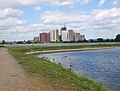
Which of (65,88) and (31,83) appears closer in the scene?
(65,88)

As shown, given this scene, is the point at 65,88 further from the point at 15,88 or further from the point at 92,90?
the point at 15,88

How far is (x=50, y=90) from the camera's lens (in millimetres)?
15805

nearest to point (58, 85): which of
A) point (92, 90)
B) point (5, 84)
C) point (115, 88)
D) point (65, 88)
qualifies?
point (65, 88)

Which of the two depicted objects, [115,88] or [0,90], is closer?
[0,90]

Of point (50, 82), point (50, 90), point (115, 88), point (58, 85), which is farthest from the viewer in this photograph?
point (115, 88)

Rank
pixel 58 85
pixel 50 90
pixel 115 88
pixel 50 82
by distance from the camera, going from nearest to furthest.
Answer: pixel 50 90
pixel 58 85
pixel 50 82
pixel 115 88

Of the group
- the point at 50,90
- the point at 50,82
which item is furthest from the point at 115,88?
the point at 50,90

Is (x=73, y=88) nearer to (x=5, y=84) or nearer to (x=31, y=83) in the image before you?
(x=31, y=83)

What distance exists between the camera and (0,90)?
15.9m

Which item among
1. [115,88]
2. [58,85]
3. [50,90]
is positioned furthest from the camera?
[115,88]

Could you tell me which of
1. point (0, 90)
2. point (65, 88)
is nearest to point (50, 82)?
point (65, 88)

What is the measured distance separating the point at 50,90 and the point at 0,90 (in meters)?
2.71

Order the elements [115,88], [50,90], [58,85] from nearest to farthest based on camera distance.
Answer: [50,90] → [58,85] → [115,88]

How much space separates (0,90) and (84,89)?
15.0 feet
